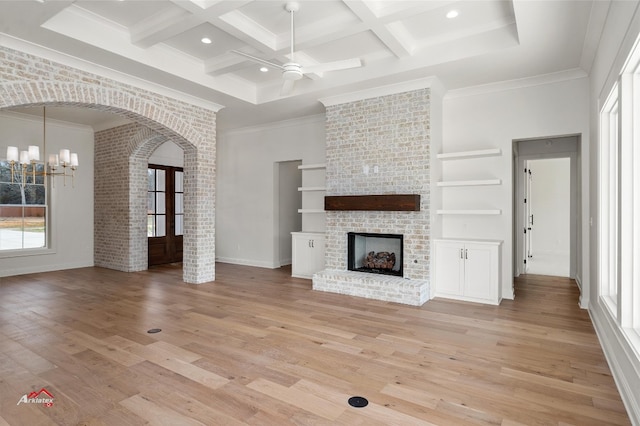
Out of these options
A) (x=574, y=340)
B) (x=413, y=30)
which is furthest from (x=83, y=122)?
(x=574, y=340)

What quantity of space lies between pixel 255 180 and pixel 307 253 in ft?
7.69

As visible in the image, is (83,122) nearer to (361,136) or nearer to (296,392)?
(361,136)

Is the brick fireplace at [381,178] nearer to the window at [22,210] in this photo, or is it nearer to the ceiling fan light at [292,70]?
the ceiling fan light at [292,70]

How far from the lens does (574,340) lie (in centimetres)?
361

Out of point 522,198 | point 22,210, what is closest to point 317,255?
point 522,198

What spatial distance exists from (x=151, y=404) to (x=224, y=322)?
1764mm

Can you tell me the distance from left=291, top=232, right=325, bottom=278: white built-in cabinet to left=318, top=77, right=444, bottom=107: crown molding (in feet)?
7.79

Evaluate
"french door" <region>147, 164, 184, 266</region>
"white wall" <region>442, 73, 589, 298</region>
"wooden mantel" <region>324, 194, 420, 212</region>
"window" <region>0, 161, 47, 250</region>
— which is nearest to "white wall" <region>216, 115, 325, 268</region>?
"french door" <region>147, 164, 184, 266</region>

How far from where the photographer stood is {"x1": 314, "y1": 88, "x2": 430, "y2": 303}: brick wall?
17.4 ft

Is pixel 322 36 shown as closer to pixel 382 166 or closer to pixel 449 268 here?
pixel 382 166

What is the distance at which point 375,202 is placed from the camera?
18.1ft

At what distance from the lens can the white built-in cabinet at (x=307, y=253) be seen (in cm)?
679

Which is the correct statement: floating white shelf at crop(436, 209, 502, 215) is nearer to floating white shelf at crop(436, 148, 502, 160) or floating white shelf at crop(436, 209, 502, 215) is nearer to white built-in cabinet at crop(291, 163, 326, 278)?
floating white shelf at crop(436, 148, 502, 160)

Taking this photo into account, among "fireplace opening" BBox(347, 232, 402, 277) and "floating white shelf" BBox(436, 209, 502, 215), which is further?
"fireplace opening" BBox(347, 232, 402, 277)
